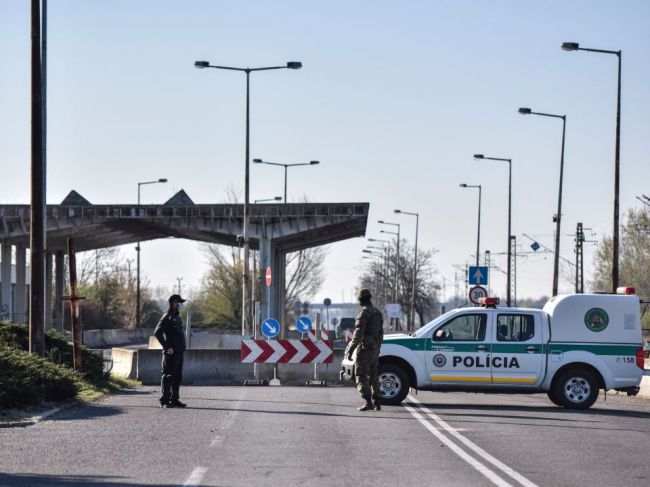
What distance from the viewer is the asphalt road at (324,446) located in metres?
11.7

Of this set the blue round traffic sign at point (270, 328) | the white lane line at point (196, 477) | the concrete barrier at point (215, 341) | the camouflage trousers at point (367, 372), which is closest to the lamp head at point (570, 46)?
the blue round traffic sign at point (270, 328)

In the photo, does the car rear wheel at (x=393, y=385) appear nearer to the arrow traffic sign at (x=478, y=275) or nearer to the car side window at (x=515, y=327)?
the car side window at (x=515, y=327)

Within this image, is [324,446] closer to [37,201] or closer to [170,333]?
[170,333]

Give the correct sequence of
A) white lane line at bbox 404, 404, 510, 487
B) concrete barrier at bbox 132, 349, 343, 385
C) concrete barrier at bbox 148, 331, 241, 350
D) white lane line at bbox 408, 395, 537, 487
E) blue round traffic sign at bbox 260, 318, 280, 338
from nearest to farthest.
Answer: white lane line at bbox 404, 404, 510, 487
white lane line at bbox 408, 395, 537, 487
concrete barrier at bbox 132, 349, 343, 385
blue round traffic sign at bbox 260, 318, 280, 338
concrete barrier at bbox 148, 331, 241, 350

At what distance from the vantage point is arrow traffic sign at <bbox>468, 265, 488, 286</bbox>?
42281mm

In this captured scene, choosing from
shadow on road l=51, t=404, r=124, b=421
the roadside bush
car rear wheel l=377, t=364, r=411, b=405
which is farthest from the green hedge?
car rear wheel l=377, t=364, r=411, b=405

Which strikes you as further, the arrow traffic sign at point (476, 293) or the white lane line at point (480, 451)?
the arrow traffic sign at point (476, 293)

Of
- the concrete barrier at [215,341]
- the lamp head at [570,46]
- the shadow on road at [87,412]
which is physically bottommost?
the concrete barrier at [215,341]

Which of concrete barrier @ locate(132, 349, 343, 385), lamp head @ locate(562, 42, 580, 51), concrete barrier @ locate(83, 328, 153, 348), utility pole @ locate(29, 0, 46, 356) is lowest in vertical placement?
concrete barrier @ locate(83, 328, 153, 348)

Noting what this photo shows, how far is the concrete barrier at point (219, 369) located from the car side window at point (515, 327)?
10450mm

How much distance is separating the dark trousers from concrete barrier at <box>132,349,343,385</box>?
1115 centimetres

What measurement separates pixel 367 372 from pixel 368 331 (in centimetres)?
67

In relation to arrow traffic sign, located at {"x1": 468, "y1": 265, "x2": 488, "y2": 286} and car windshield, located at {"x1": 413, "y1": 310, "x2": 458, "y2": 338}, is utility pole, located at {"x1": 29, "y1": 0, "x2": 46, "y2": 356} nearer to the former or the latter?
car windshield, located at {"x1": 413, "y1": 310, "x2": 458, "y2": 338}

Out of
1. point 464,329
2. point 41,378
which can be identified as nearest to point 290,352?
point 464,329
